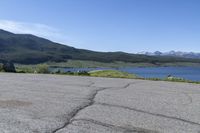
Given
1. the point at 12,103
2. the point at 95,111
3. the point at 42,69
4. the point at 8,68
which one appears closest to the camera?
the point at 95,111

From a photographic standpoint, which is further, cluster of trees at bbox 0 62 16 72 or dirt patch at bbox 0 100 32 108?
cluster of trees at bbox 0 62 16 72

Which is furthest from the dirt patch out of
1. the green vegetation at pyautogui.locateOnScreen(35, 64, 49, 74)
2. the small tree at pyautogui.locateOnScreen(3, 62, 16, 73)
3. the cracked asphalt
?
the small tree at pyautogui.locateOnScreen(3, 62, 16, 73)

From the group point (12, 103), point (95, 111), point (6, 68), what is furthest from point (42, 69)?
point (95, 111)

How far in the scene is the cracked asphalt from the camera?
6.99 meters

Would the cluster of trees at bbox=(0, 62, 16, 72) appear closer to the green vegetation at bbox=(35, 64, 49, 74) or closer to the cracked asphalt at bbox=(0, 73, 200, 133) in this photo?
the green vegetation at bbox=(35, 64, 49, 74)

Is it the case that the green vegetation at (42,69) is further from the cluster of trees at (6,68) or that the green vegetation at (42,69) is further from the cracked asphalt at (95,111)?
the cracked asphalt at (95,111)

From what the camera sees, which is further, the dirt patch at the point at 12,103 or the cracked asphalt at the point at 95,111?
the dirt patch at the point at 12,103

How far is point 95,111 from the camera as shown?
8.52m

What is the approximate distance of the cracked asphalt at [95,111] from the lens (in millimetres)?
6992

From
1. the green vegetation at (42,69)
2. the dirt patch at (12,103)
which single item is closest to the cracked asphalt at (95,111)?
the dirt patch at (12,103)

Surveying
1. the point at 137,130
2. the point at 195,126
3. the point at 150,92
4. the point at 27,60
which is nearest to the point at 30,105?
the point at 137,130

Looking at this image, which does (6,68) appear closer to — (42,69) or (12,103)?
(42,69)

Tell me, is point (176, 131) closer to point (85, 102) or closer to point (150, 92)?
point (85, 102)

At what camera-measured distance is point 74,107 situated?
29.2 feet
